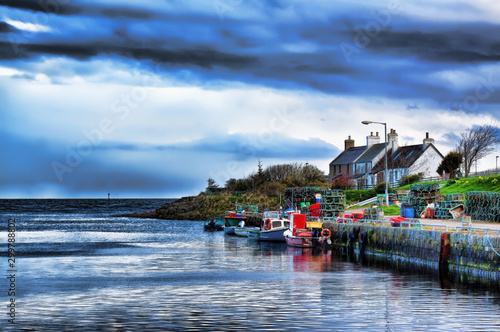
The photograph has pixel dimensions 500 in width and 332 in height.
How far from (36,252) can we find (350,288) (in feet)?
108

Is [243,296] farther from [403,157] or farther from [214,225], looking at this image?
[403,157]

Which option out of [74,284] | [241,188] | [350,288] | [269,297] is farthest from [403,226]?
[241,188]

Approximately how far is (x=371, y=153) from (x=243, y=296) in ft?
306

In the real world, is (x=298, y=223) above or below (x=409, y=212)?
below

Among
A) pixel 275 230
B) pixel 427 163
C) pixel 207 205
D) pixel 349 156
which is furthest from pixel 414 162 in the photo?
pixel 275 230

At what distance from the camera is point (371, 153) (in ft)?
389

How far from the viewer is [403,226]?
4628 centimetres

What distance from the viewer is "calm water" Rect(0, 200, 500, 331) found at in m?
22.2

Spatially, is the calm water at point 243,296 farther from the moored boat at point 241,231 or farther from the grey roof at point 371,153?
the grey roof at point 371,153

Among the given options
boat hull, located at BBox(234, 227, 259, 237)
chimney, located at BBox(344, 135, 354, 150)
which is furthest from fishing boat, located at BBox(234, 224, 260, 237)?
chimney, located at BBox(344, 135, 354, 150)

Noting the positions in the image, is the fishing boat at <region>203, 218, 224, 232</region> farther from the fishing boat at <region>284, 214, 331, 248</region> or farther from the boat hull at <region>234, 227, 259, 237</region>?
the fishing boat at <region>284, 214, 331, 248</region>

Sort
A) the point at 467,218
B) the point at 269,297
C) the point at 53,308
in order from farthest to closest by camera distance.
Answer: the point at 467,218, the point at 269,297, the point at 53,308

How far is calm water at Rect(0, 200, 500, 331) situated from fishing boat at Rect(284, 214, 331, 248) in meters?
9.24

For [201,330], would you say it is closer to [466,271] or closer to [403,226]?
[466,271]
